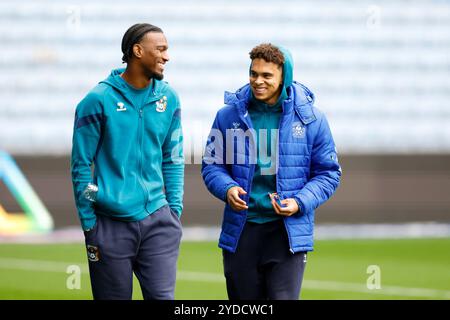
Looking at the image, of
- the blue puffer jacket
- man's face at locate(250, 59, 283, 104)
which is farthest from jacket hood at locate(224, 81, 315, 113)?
man's face at locate(250, 59, 283, 104)

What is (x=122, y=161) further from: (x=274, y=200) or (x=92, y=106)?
(x=274, y=200)

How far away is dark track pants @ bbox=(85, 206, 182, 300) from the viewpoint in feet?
15.5

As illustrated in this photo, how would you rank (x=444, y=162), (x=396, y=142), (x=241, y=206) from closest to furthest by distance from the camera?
(x=241, y=206) < (x=444, y=162) < (x=396, y=142)

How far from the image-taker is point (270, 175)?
471cm

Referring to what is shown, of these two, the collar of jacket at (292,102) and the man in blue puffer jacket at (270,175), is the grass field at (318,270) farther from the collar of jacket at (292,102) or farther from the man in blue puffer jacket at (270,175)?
the collar of jacket at (292,102)

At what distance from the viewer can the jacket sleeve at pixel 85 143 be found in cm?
468

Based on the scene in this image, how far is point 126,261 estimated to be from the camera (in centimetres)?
476

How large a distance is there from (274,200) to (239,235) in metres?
0.24

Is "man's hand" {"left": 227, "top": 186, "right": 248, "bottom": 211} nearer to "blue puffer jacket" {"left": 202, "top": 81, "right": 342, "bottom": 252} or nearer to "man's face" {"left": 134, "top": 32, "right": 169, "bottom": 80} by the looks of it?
"blue puffer jacket" {"left": 202, "top": 81, "right": 342, "bottom": 252}

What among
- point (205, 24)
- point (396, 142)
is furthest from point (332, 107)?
point (205, 24)

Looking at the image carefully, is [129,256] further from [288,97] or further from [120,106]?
[288,97]

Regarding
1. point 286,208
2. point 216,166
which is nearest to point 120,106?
point 216,166

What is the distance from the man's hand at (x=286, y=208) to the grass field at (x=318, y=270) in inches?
151

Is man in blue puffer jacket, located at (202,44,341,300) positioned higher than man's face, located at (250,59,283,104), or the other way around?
man's face, located at (250,59,283,104)
